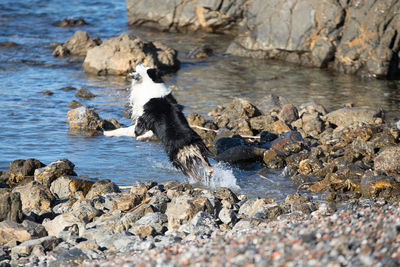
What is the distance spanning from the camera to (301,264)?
11.9 ft

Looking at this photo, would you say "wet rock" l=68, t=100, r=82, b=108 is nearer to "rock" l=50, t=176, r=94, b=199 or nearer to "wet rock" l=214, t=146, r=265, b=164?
"wet rock" l=214, t=146, r=265, b=164

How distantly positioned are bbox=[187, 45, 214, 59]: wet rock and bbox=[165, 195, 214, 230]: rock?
11.4m

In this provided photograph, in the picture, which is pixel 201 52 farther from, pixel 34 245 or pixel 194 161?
pixel 34 245

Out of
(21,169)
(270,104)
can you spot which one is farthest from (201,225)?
(270,104)

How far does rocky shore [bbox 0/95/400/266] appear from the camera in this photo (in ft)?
13.2

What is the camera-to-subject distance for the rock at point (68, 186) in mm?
7070

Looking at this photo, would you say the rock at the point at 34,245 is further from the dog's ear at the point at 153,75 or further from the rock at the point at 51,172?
the dog's ear at the point at 153,75

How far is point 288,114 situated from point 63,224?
567cm

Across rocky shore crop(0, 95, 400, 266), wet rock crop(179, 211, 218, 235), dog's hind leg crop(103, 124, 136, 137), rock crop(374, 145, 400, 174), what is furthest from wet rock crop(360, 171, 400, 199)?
dog's hind leg crop(103, 124, 136, 137)

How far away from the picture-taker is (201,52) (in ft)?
56.4

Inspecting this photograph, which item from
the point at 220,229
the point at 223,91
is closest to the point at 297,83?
the point at 223,91

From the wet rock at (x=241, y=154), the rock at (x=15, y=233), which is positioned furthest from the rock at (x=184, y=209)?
the wet rock at (x=241, y=154)

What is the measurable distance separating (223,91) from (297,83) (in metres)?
2.24

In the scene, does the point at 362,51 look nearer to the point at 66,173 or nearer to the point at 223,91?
the point at 223,91
